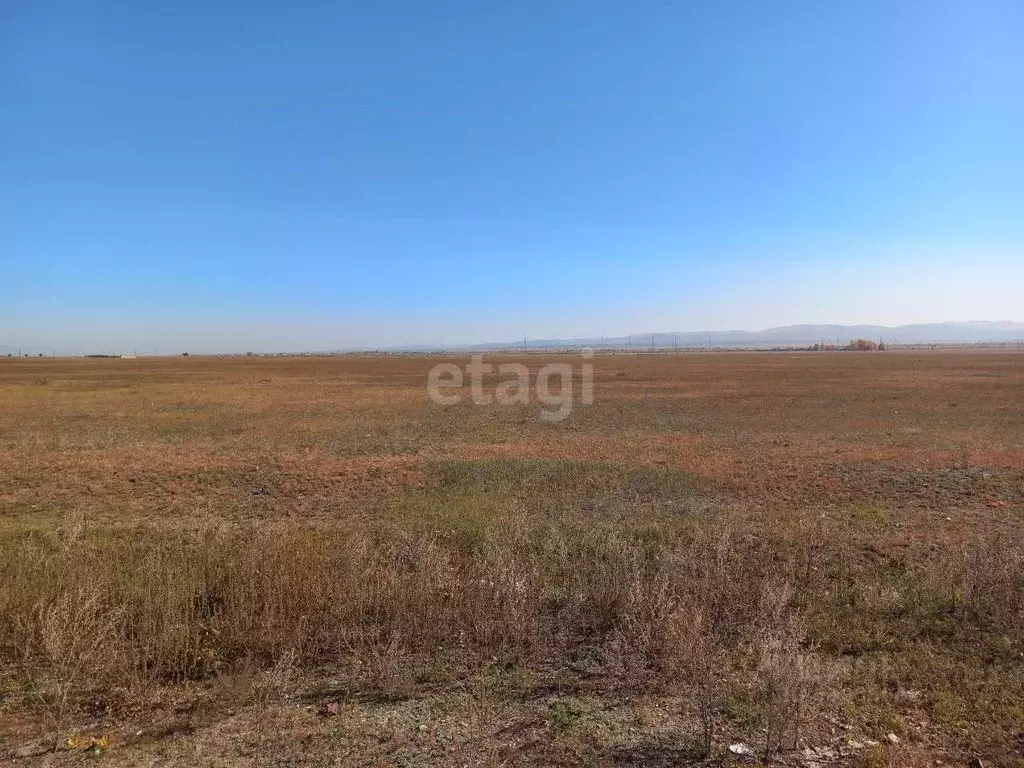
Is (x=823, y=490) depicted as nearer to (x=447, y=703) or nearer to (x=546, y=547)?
(x=546, y=547)

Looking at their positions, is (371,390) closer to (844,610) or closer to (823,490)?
(823,490)

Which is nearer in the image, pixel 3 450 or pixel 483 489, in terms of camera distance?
pixel 483 489

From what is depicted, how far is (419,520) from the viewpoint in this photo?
8.98 meters

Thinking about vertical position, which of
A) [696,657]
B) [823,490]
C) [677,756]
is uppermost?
[696,657]

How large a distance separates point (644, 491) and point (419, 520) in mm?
5059

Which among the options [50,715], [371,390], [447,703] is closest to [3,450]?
[50,715]

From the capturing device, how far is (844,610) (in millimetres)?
5242

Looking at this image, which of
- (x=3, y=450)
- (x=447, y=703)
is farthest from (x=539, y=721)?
(x=3, y=450)

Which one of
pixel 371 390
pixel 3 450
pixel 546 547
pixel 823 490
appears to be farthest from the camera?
pixel 371 390

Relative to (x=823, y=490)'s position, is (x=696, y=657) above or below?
above

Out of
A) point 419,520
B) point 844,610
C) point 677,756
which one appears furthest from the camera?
point 419,520

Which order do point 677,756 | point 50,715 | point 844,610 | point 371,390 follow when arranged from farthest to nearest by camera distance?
point 371,390 → point 844,610 → point 50,715 → point 677,756

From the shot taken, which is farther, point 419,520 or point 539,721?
point 419,520

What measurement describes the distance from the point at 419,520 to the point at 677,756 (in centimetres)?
625
